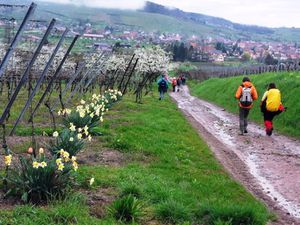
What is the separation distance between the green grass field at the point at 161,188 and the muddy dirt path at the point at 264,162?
46cm

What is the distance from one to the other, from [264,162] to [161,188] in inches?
193

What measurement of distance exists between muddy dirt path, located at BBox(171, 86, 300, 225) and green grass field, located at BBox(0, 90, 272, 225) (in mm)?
458

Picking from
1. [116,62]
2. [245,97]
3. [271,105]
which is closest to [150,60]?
[116,62]

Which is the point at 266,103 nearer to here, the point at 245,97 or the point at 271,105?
the point at 271,105

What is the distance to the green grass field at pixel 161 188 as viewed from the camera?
19.9 ft

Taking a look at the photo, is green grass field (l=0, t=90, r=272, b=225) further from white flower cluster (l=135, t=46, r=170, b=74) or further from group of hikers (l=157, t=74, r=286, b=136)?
white flower cluster (l=135, t=46, r=170, b=74)

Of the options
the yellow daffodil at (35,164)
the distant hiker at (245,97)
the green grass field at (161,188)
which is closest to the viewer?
the green grass field at (161,188)

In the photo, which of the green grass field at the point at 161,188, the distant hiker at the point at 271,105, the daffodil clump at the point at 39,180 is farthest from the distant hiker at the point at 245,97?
the daffodil clump at the point at 39,180

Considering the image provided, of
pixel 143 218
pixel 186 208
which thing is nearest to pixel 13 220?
pixel 143 218

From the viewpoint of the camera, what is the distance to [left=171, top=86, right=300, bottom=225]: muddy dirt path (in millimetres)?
8391

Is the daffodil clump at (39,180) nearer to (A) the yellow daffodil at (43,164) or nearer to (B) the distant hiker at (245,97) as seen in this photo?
(A) the yellow daffodil at (43,164)

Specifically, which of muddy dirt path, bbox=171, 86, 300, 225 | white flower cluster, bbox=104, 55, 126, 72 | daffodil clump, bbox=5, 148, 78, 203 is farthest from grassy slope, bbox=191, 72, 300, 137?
daffodil clump, bbox=5, 148, 78, 203

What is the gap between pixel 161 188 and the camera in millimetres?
7605

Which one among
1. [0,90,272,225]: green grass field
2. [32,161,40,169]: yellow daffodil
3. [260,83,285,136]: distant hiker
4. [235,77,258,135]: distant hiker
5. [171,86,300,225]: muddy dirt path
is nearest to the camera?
[0,90,272,225]: green grass field
